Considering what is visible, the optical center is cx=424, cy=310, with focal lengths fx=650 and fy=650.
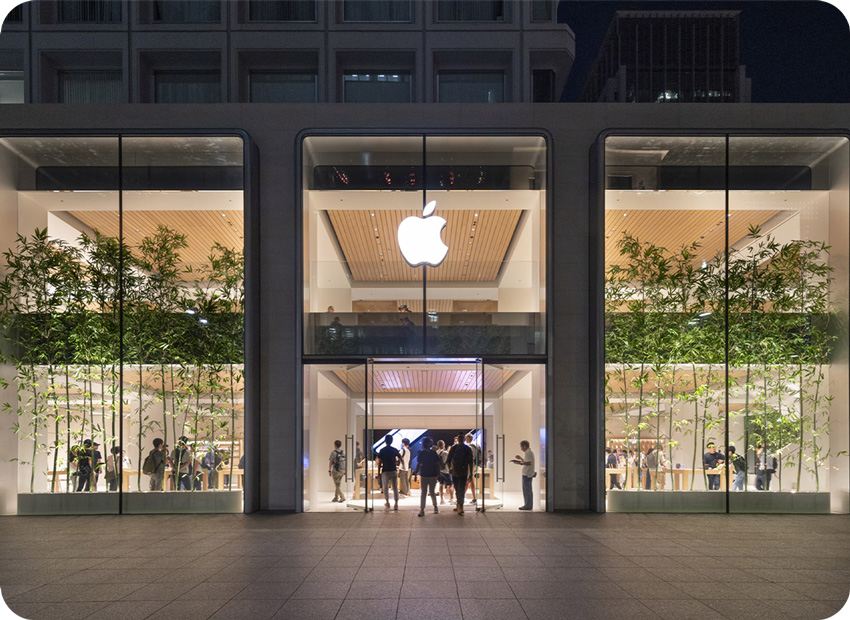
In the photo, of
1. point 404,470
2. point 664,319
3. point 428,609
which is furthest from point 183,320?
point 664,319

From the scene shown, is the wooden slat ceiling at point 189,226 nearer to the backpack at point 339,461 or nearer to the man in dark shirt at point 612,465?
the backpack at point 339,461

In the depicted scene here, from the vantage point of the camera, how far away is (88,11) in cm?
1412

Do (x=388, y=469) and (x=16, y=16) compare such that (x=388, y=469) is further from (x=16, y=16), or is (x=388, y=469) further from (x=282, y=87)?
(x=16, y=16)

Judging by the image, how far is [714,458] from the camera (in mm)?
10336

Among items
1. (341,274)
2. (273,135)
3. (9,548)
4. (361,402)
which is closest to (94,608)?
(9,548)

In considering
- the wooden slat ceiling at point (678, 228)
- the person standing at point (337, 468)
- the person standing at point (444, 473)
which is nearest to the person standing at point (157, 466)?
the person standing at point (337, 468)

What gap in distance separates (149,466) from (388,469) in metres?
3.82

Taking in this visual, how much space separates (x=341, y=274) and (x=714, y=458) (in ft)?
22.0

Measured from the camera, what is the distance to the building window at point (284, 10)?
46.2ft

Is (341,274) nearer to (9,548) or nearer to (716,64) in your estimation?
(9,548)

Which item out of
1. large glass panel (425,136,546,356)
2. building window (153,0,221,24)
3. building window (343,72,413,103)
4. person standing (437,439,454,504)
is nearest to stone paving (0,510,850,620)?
person standing (437,439,454,504)

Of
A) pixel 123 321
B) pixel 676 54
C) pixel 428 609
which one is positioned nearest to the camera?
pixel 428 609

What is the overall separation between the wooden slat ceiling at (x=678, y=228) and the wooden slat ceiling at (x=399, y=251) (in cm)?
178

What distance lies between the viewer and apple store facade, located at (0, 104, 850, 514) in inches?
410
